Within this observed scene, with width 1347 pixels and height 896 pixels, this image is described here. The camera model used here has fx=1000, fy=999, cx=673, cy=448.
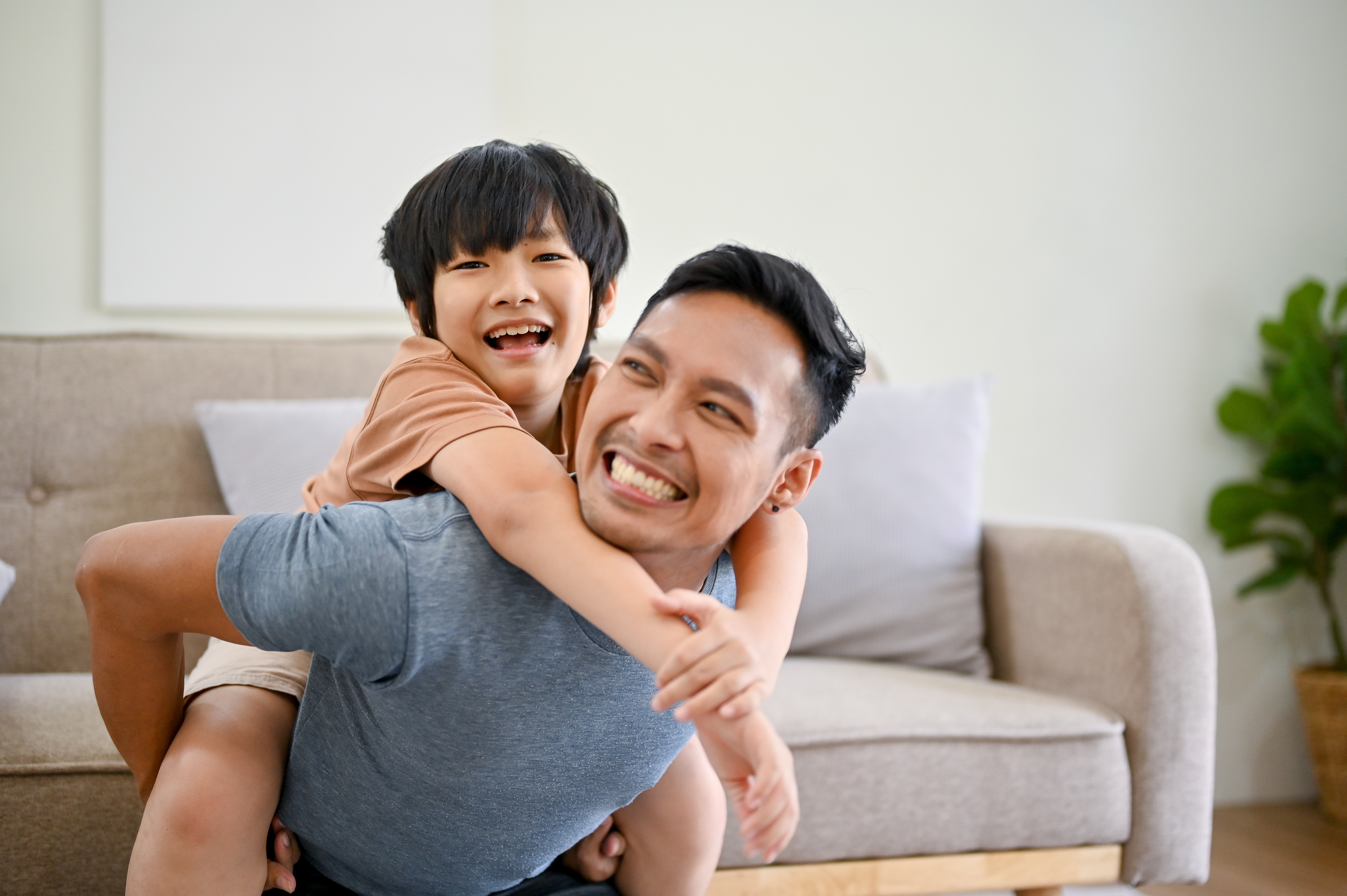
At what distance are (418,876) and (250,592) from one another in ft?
1.20

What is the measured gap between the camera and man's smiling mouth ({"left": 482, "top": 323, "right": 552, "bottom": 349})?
3.59 feet

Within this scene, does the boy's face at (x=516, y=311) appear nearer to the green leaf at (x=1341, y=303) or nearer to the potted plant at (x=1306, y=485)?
the potted plant at (x=1306, y=485)

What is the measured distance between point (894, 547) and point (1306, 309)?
1.56 m

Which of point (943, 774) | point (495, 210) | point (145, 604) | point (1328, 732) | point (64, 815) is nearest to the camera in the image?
point (145, 604)

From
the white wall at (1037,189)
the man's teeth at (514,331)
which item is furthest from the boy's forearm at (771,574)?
the white wall at (1037,189)

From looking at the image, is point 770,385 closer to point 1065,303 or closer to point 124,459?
point 124,459

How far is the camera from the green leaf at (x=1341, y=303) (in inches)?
103

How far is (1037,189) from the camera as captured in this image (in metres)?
2.74

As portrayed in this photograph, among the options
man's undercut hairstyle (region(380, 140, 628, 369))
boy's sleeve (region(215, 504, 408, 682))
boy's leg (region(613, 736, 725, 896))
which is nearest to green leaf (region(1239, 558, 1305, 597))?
boy's leg (region(613, 736, 725, 896))

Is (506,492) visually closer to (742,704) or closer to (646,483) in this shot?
(646,483)

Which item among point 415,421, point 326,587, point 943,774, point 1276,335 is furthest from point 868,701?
point 1276,335

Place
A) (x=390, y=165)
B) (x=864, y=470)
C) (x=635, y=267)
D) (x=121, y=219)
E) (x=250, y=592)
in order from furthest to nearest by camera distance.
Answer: (x=635, y=267) < (x=390, y=165) < (x=121, y=219) < (x=864, y=470) < (x=250, y=592)

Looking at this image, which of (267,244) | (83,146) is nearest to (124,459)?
(267,244)

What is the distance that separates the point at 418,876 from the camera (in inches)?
37.4
